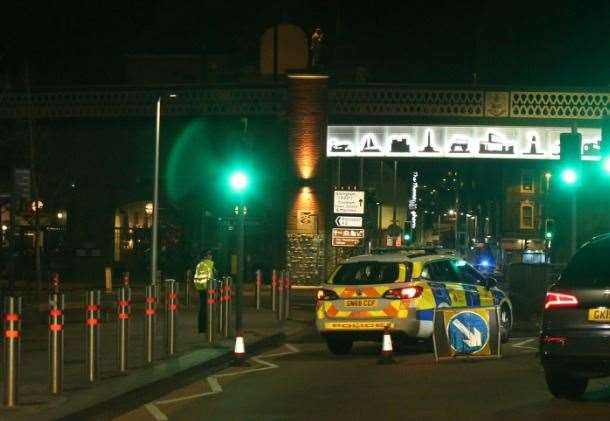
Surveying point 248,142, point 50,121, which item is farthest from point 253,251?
point 248,142

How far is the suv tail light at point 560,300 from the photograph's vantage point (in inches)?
484

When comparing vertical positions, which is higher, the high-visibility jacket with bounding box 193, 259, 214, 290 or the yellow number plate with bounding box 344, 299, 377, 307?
the high-visibility jacket with bounding box 193, 259, 214, 290

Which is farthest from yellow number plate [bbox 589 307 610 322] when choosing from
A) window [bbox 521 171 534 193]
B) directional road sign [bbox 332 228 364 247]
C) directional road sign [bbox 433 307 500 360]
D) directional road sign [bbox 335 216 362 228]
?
window [bbox 521 171 534 193]

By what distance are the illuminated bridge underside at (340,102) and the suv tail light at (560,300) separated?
92.6 ft

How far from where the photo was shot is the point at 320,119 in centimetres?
4338

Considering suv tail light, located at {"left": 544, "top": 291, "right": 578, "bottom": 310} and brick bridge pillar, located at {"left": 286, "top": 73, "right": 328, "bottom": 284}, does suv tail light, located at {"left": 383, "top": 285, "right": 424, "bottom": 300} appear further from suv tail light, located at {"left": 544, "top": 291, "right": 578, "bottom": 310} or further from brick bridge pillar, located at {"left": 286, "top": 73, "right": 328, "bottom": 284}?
brick bridge pillar, located at {"left": 286, "top": 73, "right": 328, "bottom": 284}

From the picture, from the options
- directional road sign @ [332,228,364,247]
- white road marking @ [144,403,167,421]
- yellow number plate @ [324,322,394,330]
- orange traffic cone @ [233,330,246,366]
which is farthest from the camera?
directional road sign @ [332,228,364,247]

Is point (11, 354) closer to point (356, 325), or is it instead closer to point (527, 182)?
point (356, 325)

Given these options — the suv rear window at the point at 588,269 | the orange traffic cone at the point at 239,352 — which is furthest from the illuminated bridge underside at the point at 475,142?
the suv rear window at the point at 588,269

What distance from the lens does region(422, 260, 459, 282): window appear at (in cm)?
1942

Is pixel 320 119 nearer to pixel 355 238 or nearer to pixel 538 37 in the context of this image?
pixel 355 238

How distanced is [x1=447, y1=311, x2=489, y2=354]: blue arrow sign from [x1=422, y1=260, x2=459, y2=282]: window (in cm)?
151

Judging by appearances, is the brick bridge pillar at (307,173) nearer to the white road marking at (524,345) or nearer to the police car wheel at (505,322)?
the white road marking at (524,345)

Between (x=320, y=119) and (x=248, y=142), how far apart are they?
878 inches
